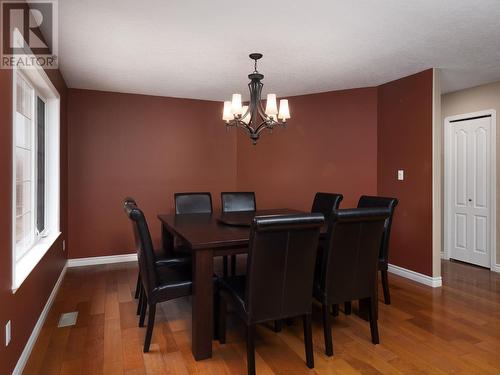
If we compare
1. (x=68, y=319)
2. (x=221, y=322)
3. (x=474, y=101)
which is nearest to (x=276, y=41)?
(x=221, y=322)

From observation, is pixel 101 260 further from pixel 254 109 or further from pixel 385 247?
pixel 385 247

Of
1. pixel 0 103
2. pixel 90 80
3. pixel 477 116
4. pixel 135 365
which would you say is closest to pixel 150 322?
pixel 135 365

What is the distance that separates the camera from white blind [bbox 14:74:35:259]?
2.48 metres

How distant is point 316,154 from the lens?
4695 millimetres

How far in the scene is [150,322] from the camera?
2.22m

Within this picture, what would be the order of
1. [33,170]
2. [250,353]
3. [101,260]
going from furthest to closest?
[101,260], [33,170], [250,353]

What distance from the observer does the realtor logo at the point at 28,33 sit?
1.84m

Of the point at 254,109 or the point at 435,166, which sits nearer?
the point at 254,109

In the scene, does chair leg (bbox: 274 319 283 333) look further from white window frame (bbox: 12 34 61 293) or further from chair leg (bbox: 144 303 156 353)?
white window frame (bbox: 12 34 61 293)

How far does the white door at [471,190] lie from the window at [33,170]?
491cm

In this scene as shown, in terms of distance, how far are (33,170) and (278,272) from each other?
2.25 meters

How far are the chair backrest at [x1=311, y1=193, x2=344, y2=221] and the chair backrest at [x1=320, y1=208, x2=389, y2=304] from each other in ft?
3.86

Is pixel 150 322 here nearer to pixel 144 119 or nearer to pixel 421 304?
pixel 421 304

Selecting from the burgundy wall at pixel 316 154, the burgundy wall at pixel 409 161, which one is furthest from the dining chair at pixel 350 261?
the burgundy wall at pixel 316 154
